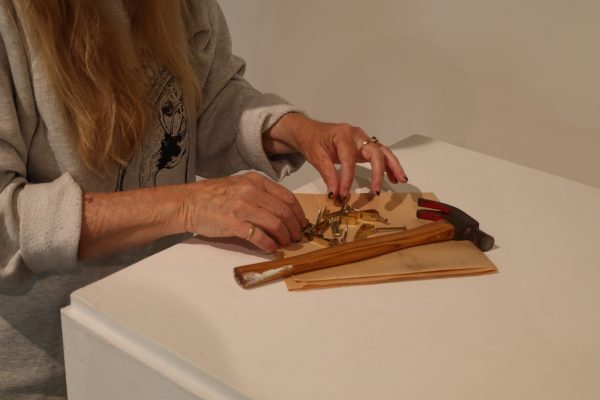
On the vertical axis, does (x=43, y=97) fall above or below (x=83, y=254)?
above

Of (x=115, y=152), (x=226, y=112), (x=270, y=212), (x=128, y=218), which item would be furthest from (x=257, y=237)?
(x=226, y=112)

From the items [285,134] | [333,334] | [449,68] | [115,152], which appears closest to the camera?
[333,334]

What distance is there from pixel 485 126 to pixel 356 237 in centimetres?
78

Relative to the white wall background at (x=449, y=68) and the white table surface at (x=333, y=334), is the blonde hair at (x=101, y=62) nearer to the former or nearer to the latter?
the white table surface at (x=333, y=334)

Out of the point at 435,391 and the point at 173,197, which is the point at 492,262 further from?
the point at 173,197

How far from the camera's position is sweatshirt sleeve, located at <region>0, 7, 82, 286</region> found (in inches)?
26.4

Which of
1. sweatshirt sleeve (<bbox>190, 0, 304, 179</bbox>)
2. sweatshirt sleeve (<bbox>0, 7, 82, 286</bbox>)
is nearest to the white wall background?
sweatshirt sleeve (<bbox>190, 0, 304, 179</bbox>)

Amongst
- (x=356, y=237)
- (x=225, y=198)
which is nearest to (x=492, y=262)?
(x=356, y=237)

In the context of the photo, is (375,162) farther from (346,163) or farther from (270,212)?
(270,212)

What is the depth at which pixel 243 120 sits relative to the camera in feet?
3.32

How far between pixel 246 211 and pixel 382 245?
0.49 feet

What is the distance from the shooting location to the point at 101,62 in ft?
2.58

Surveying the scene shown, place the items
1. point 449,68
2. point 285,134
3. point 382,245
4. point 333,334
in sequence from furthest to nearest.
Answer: point 449,68 < point 285,134 < point 382,245 < point 333,334

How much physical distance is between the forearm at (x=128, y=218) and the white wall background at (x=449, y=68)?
0.85m
